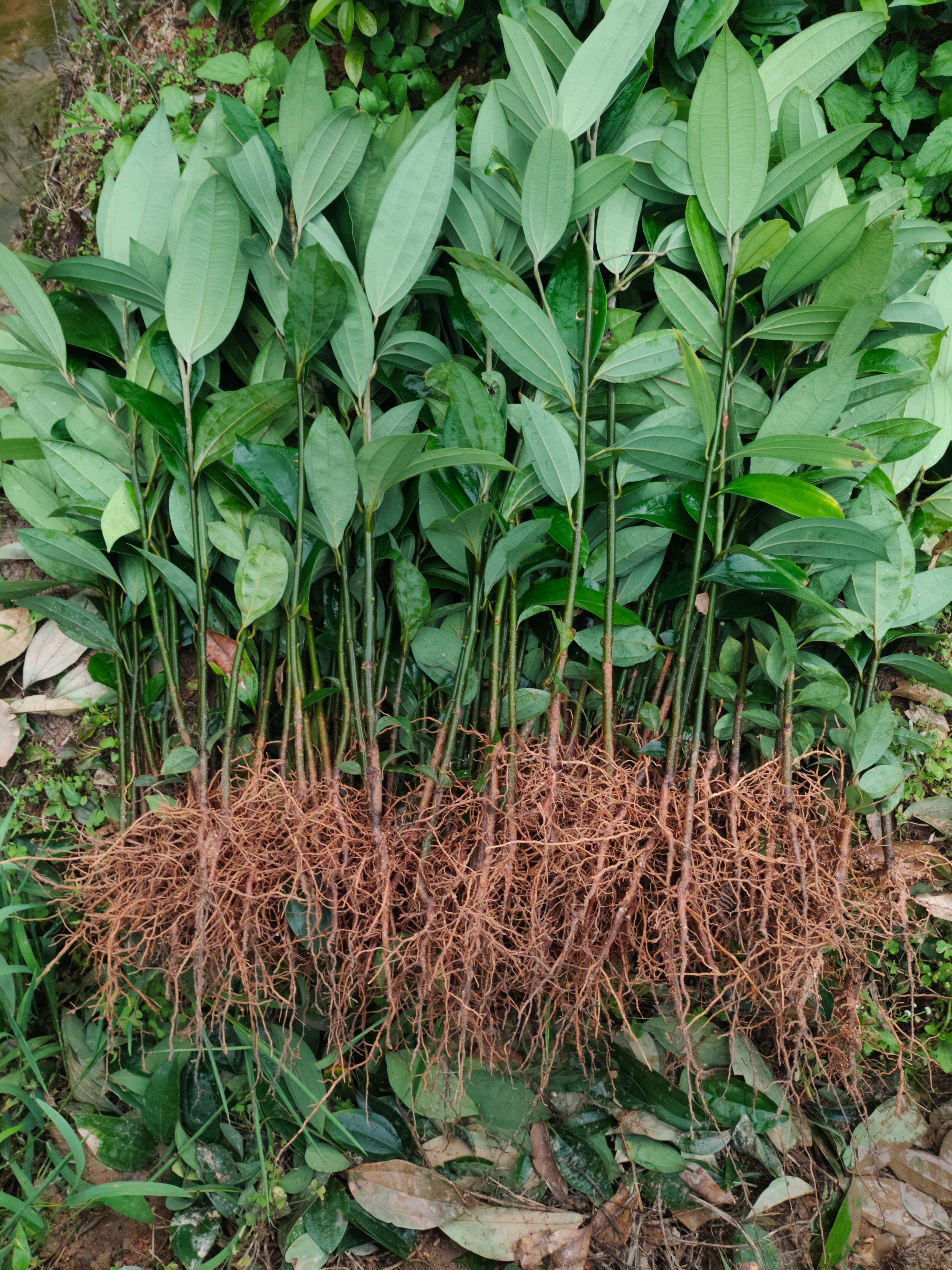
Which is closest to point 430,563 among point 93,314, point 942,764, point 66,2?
point 93,314

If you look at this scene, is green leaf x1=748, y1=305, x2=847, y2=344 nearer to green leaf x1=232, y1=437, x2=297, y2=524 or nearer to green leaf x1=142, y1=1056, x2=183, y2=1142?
green leaf x1=232, y1=437, x2=297, y2=524

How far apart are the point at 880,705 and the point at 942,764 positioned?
280 mm

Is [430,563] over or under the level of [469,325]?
under

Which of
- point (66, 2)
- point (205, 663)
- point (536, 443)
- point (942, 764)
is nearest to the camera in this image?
point (536, 443)

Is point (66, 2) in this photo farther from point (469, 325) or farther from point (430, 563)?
point (430, 563)

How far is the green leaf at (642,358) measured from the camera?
1071 mm

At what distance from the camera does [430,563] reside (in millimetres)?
1227

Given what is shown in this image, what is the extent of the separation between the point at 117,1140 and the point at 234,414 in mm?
1088

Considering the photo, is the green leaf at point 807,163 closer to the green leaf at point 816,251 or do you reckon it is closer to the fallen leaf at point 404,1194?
the green leaf at point 816,251

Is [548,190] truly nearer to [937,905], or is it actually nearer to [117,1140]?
[937,905]

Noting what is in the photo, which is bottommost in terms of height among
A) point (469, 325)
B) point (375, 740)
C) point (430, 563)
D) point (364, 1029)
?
point (364, 1029)

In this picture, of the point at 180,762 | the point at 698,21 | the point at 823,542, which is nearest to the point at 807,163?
the point at 698,21

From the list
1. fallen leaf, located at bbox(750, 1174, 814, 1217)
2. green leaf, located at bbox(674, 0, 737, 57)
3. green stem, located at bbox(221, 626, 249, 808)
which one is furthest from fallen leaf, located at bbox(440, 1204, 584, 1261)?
green leaf, located at bbox(674, 0, 737, 57)

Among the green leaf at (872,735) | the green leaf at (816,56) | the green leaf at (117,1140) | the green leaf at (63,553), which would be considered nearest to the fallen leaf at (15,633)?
the green leaf at (63,553)
